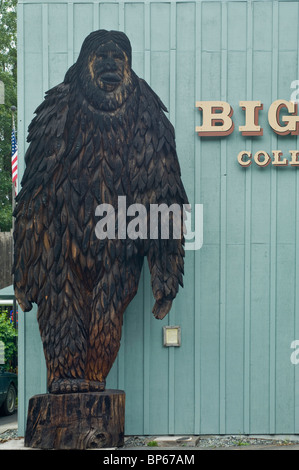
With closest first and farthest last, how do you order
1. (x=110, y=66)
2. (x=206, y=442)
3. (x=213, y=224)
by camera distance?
(x=110, y=66)
(x=206, y=442)
(x=213, y=224)

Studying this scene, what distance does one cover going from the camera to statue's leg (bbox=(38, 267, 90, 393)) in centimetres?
587

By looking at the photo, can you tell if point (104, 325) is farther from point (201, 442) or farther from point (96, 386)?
point (201, 442)

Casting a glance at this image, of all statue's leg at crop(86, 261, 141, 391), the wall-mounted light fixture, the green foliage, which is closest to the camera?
statue's leg at crop(86, 261, 141, 391)

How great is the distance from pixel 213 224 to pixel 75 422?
240 cm

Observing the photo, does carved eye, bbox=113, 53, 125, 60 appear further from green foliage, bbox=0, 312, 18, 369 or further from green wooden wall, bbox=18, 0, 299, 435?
green foliage, bbox=0, 312, 18, 369

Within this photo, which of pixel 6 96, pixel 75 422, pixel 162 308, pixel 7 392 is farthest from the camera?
pixel 6 96

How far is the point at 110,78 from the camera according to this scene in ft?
19.3

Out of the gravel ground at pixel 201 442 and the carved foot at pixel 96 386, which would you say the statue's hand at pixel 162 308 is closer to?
the carved foot at pixel 96 386

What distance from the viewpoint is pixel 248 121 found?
686cm

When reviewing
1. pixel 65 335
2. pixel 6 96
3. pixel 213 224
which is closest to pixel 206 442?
pixel 65 335

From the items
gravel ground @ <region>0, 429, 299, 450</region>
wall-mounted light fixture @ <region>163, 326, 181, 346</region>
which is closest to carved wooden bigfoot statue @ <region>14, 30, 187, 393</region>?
wall-mounted light fixture @ <region>163, 326, 181, 346</region>

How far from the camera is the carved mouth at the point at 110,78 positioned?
589 cm

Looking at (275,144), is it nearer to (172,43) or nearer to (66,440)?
(172,43)

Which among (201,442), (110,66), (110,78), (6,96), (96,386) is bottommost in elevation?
(201,442)
